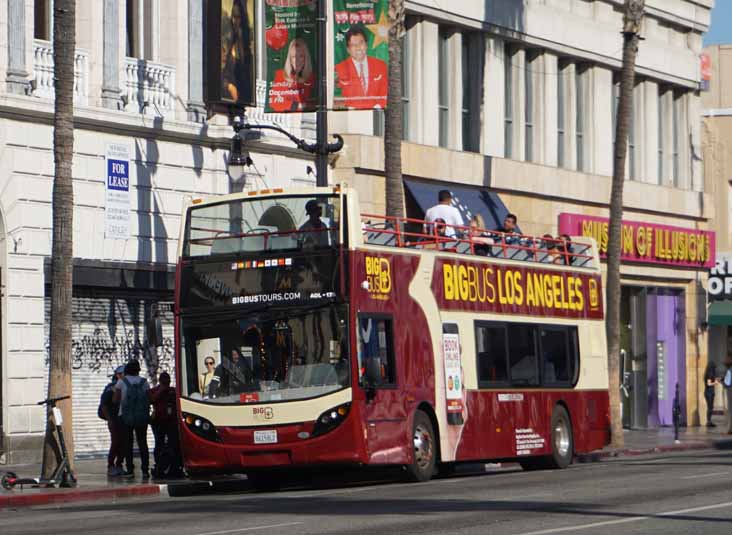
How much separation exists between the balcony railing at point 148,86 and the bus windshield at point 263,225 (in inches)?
315

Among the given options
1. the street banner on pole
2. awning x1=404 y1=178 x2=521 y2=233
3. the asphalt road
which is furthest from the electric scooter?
awning x1=404 y1=178 x2=521 y2=233

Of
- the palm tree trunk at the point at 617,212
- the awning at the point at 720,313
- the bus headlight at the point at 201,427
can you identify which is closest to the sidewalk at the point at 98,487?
the bus headlight at the point at 201,427

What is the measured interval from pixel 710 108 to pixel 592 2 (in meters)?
16.8

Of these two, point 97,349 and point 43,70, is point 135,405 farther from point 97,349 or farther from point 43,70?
point 43,70

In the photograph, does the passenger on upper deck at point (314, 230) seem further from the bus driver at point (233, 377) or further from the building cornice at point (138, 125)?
the building cornice at point (138, 125)

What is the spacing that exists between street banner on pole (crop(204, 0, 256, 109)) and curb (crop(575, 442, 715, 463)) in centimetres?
967

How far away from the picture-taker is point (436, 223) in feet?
85.3

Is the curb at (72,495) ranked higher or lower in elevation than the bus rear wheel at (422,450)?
lower

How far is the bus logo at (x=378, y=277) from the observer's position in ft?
79.3

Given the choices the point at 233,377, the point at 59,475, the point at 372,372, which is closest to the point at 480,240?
the point at 372,372

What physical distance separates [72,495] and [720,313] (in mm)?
34864

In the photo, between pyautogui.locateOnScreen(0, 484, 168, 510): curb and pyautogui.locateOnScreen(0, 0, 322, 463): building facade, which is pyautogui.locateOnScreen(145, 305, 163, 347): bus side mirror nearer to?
pyautogui.locateOnScreen(0, 0, 322, 463): building facade

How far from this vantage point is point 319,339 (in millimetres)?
23766

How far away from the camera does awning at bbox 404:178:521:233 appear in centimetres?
3909
